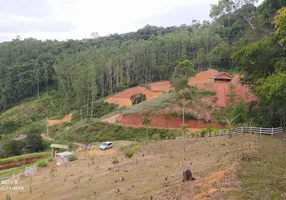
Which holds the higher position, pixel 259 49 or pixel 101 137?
pixel 259 49

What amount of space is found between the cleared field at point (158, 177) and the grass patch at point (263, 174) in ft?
1.28

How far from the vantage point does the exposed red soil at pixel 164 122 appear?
33.0 meters

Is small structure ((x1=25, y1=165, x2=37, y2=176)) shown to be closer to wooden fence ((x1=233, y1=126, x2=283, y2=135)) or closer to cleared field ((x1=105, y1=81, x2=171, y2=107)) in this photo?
wooden fence ((x1=233, y1=126, x2=283, y2=135))

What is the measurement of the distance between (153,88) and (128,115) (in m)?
19.8

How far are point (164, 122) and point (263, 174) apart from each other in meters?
23.8

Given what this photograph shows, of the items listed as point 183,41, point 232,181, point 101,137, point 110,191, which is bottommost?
point 101,137

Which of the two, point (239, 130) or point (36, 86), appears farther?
point (36, 86)

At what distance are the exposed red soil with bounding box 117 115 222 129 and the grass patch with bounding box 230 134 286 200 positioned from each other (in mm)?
17650

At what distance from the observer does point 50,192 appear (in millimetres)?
14945

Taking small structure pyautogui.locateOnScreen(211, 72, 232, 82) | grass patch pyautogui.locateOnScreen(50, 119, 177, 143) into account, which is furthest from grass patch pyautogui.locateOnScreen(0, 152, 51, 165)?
small structure pyautogui.locateOnScreen(211, 72, 232, 82)

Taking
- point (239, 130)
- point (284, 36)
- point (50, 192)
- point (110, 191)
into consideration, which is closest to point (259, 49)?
point (284, 36)

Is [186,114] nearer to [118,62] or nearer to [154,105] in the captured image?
[154,105]

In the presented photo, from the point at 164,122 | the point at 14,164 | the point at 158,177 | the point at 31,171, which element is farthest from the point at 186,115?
the point at 158,177

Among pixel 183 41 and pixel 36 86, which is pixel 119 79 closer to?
pixel 183 41
